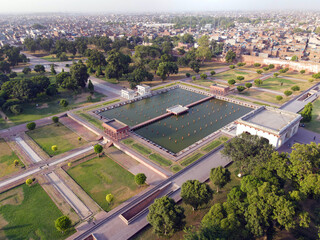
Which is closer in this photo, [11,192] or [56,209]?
[56,209]

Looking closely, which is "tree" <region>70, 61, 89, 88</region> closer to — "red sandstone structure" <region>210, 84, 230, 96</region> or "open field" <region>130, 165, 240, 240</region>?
"red sandstone structure" <region>210, 84, 230, 96</region>

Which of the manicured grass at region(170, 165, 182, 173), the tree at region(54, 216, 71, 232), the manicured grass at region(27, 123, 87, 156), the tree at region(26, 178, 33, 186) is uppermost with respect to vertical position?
the tree at region(54, 216, 71, 232)

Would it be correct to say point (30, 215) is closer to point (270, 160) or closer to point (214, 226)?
point (214, 226)

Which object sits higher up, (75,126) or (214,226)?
(214,226)

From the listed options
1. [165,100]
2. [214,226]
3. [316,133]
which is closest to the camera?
[214,226]

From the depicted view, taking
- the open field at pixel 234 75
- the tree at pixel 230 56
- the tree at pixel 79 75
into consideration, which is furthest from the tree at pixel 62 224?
the tree at pixel 230 56

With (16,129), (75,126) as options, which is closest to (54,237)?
(75,126)

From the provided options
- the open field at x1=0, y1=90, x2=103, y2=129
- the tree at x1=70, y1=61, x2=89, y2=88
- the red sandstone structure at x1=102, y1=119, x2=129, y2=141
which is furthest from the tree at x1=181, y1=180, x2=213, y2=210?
the tree at x1=70, y1=61, x2=89, y2=88

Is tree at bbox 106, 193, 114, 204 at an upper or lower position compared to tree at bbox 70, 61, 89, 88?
lower
